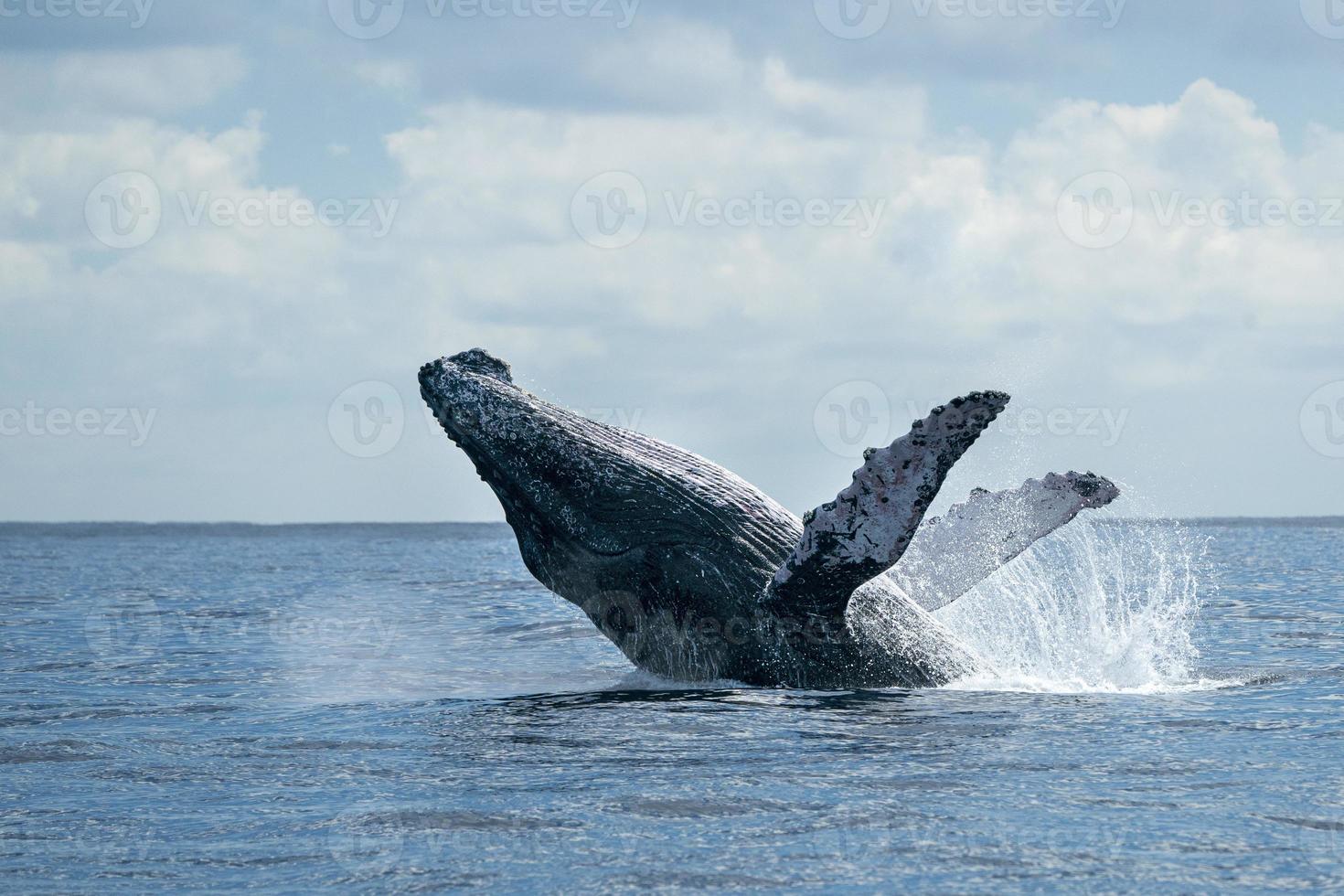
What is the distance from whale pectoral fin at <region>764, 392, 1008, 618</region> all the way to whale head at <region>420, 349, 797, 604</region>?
1324mm

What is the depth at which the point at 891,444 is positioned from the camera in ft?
30.7

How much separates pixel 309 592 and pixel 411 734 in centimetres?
2287

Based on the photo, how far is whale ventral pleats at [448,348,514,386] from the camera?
11.5m

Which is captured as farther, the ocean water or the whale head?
the whale head

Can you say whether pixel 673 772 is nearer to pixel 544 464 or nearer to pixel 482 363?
pixel 544 464

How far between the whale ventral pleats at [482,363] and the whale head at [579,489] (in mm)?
45

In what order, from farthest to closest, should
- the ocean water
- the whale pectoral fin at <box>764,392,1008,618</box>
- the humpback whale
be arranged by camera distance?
the humpback whale
the whale pectoral fin at <box>764,392,1008,618</box>
the ocean water

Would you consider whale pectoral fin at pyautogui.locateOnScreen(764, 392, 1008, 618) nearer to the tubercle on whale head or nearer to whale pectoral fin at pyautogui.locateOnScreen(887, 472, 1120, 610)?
the tubercle on whale head

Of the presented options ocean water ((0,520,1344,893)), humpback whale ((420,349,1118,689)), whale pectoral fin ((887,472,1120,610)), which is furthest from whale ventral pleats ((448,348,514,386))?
whale pectoral fin ((887,472,1120,610))

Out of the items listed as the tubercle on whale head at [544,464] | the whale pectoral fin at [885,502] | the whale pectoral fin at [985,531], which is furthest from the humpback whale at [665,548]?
the whale pectoral fin at [885,502]

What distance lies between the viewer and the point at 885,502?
9.54 m

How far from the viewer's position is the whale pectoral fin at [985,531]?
1184 centimetres

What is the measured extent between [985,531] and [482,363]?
4.34 meters

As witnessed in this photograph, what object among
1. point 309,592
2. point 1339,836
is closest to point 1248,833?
point 1339,836
